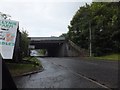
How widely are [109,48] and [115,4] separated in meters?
9.79

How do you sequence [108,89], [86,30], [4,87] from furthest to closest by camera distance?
1. [86,30]
2. [108,89]
3. [4,87]

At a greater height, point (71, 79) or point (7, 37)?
point (7, 37)

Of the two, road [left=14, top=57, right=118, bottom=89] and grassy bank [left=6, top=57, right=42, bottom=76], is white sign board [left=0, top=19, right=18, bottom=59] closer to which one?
grassy bank [left=6, top=57, right=42, bottom=76]

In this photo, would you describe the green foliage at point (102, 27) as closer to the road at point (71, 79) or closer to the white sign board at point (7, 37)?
the white sign board at point (7, 37)

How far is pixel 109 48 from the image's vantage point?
194ft

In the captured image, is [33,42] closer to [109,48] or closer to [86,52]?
[86,52]

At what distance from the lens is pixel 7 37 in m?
21.5

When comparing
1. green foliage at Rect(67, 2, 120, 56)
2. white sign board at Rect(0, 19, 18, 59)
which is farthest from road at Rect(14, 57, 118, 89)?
green foliage at Rect(67, 2, 120, 56)

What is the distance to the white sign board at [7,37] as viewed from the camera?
69.4ft

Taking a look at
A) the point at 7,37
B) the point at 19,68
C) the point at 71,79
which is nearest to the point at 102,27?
Result: the point at 19,68

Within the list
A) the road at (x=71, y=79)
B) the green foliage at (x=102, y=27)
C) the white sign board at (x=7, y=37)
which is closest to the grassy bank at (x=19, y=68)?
the white sign board at (x=7, y=37)

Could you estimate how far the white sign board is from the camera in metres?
21.2

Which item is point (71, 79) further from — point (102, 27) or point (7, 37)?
point (102, 27)

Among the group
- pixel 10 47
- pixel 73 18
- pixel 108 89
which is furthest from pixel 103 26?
pixel 108 89
